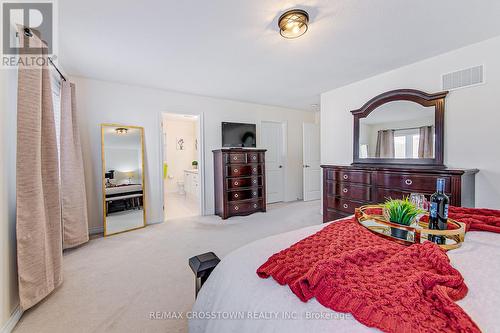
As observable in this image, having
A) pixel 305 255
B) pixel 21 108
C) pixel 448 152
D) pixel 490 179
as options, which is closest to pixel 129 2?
pixel 21 108

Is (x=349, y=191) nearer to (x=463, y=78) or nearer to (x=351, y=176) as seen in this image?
(x=351, y=176)

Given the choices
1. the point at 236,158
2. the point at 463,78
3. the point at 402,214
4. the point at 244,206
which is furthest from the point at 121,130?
the point at 463,78

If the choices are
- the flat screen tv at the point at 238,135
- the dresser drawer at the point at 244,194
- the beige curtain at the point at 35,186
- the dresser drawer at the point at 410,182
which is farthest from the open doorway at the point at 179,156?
the dresser drawer at the point at 410,182

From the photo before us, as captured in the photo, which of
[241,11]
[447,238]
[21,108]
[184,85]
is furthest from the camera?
[184,85]

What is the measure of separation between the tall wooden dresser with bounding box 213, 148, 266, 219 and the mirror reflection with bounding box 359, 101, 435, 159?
1.92 m

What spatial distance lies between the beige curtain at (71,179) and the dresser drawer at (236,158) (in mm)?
2210

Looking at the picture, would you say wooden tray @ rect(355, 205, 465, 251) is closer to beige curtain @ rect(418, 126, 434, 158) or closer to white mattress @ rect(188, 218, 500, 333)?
white mattress @ rect(188, 218, 500, 333)

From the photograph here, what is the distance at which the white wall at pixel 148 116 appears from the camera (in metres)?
3.24

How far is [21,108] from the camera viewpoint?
5.06 ft

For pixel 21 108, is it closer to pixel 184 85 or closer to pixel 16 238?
pixel 16 238

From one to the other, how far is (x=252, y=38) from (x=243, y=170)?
2431 mm

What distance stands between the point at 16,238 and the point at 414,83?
4425mm

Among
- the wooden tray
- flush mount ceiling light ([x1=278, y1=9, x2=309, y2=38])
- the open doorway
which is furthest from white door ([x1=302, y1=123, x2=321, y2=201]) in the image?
the wooden tray

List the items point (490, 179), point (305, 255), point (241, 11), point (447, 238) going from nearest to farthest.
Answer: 1. point (305, 255)
2. point (447, 238)
3. point (241, 11)
4. point (490, 179)
